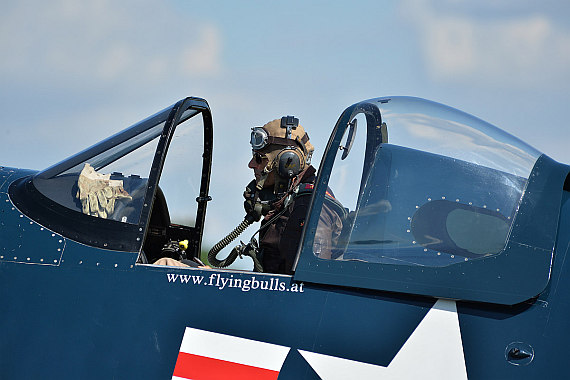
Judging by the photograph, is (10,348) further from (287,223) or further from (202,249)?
(202,249)

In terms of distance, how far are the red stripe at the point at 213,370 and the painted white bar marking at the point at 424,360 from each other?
0.25m

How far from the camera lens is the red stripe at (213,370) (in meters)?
2.83

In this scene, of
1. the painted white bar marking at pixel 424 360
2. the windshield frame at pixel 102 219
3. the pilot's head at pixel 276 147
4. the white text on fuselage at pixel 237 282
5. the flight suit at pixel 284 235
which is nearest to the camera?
the painted white bar marking at pixel 424 360

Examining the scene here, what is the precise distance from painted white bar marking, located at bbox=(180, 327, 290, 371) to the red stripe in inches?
0.7

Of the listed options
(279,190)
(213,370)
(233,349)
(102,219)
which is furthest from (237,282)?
(279,190)

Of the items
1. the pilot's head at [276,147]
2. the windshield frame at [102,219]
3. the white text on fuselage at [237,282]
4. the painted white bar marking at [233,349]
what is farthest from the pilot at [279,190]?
the painted white bar marking at [233,349]

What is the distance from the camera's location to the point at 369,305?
9.31 feet

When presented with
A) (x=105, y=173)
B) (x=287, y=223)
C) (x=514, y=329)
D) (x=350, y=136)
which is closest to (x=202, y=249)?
(x=287, y=223)

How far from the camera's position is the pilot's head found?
4461 mm

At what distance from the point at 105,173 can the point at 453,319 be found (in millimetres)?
2008

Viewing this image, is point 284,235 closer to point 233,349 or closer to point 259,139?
point 259,139

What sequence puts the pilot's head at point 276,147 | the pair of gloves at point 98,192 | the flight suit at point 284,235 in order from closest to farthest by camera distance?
the pair of gloves at point 98,192, the flight suit at point 284,235, the pilot's head at point 276,147

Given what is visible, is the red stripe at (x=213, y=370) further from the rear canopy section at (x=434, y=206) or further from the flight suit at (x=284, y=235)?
the flight suit at (x=284, y=235)

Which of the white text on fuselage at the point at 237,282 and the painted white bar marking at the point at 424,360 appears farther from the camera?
the white text on fuselage at the point at 237,282
